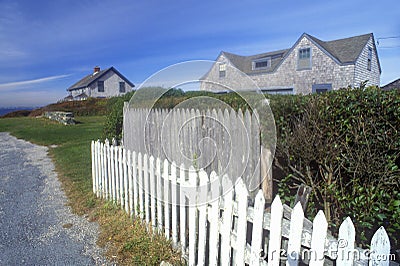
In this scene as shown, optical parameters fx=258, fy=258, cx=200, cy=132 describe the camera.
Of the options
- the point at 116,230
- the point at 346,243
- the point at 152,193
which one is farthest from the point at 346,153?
the point at 116,230

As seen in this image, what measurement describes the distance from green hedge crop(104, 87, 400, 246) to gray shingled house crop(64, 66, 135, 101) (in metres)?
37.8

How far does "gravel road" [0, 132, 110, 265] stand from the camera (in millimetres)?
2820

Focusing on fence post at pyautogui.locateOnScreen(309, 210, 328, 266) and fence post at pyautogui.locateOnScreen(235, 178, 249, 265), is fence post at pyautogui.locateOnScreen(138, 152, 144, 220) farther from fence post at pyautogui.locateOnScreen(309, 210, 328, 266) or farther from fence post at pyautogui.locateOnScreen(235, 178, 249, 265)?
fence post at pyautogui.locateOnScreen(309, 210, 328, 266)

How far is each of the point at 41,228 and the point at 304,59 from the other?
23415 millimetres

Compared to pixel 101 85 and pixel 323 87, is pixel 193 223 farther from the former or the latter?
pixel 101 85

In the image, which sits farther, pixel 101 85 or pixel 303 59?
pixel 101 85

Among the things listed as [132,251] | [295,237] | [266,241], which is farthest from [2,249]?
[295,237]

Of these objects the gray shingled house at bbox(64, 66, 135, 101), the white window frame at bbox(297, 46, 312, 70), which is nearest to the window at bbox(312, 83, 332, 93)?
the white window frame at bbox(297, 46, 312, 70)

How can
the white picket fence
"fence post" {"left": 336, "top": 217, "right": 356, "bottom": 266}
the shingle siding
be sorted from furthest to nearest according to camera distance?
the shingle siding
the white picket fence
"fence post" {"left": 336, "top": 217, "right": 356, "bottom": 266}

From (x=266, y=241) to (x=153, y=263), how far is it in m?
1.14

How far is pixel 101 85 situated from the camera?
39.8 m

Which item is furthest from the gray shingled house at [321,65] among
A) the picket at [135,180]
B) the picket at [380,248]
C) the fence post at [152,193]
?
the picket at [380,248]

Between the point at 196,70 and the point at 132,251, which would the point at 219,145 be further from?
the point at 132,251

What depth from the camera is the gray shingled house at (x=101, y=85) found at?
128ft
